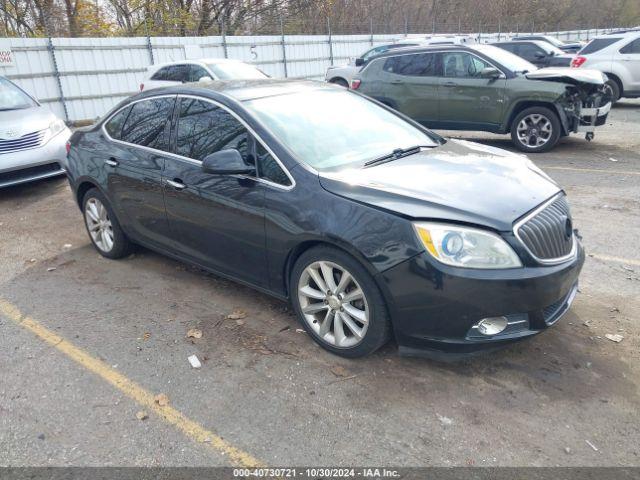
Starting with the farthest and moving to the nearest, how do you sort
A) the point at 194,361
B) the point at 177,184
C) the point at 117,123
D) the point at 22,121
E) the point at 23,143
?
the point at 22,121 < the point at 23,143 < the point at 117,123 < the point at 177,184 < the point at 194,361

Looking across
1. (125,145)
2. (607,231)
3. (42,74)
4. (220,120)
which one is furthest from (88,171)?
(42,74)

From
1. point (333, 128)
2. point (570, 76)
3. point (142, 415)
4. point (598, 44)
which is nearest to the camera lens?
point (142, 415)

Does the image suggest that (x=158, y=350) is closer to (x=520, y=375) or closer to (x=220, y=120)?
(x=220, y=120)

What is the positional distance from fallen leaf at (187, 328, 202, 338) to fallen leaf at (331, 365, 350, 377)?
3.40 ft

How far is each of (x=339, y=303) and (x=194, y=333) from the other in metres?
1.17

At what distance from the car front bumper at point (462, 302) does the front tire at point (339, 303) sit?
0.13 meters

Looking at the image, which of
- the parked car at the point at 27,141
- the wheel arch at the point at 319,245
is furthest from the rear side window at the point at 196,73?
the wheel arch at the point at 319,245

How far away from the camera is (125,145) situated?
4.64 metres

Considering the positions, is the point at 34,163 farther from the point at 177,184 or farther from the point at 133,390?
the point at 133,390

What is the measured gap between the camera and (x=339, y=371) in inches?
128

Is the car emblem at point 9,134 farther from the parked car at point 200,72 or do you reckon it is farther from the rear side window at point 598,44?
the rear side window at point 598,44

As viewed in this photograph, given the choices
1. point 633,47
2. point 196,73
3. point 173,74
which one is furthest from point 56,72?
point 633,47

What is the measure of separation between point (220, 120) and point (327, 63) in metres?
18.3

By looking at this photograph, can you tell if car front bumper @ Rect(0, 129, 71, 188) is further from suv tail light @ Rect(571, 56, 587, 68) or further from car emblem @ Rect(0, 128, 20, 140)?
suv tail light @ Rect(571, 56, 587, 68)
